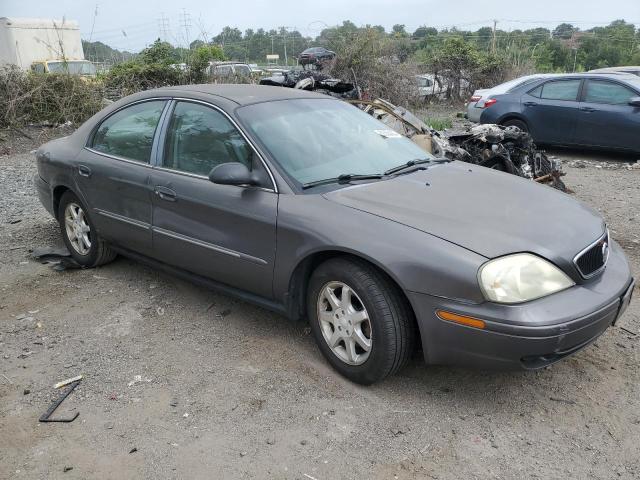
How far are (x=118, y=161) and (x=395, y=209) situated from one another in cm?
234

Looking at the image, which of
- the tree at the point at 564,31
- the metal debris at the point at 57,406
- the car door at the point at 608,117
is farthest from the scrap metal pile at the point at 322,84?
the tree at the point at 564,31

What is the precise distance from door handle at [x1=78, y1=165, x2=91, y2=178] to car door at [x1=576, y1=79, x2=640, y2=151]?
323 inches

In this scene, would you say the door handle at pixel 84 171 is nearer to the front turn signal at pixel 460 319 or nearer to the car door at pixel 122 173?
the car door at pixel 122 173

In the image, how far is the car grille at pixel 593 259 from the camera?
2.91 m

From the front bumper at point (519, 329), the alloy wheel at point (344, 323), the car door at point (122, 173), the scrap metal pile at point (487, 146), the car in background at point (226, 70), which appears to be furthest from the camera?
the car in background at point (226, 70)

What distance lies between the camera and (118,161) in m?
4.31

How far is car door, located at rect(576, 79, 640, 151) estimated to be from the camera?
9195 millimetres

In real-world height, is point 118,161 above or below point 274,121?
below

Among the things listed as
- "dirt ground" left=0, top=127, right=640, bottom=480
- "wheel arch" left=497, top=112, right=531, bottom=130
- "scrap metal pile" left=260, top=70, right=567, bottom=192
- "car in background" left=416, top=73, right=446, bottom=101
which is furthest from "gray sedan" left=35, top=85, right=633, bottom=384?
"car in background" left=416, top=73, right=446, bottom=101

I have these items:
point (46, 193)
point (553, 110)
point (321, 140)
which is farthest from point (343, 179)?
point (553, 110)

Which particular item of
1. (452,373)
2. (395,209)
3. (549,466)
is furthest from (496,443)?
(395,209)

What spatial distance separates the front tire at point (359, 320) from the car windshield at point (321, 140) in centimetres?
65

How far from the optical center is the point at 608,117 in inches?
368

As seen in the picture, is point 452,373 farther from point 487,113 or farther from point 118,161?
point 487,113
